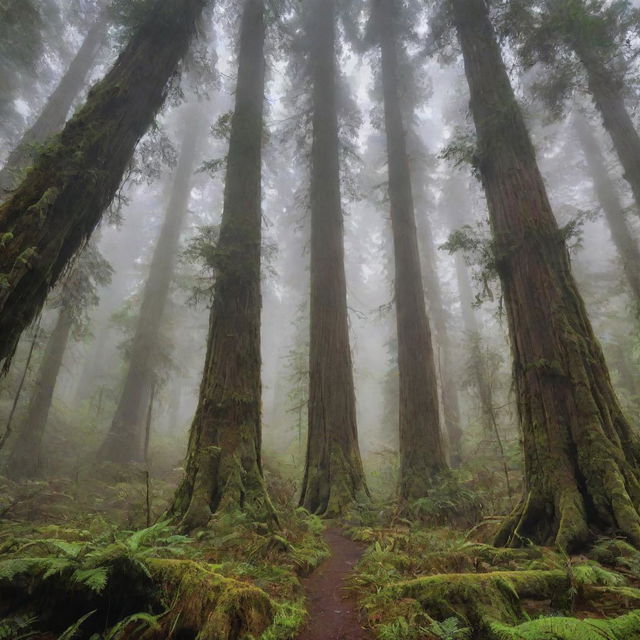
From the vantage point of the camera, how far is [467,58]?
6.93 meters

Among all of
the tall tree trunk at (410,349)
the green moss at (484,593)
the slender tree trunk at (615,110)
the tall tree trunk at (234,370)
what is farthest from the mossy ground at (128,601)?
the slender tree trunk at (615,110)

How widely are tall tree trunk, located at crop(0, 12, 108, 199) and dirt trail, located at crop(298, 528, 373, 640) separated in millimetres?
14693

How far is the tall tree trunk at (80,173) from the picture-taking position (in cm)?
400

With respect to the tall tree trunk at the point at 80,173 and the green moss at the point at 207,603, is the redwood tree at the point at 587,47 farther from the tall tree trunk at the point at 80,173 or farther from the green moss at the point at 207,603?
the green moss at the point at 207,603

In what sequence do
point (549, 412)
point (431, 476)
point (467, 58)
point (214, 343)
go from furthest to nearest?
point (431, 476) → point (467, 58) → point (214, 343) → point (549, 412)

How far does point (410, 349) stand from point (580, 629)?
778cm

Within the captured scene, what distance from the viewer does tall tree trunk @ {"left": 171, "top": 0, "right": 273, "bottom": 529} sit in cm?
516

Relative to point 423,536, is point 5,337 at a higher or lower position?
higher

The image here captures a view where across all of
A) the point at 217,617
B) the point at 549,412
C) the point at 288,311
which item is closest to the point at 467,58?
the point at 549,412

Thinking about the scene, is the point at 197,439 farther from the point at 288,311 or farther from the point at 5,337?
the point at 288,311

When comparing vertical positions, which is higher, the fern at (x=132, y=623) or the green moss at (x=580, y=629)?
the green moss at (x=580, y=629)

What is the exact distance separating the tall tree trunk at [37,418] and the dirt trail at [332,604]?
10143mm

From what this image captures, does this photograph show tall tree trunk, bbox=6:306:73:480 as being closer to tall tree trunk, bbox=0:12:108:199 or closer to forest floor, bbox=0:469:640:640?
tall tree trunk, bbox=0:12:108:199

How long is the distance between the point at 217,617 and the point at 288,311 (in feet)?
101
